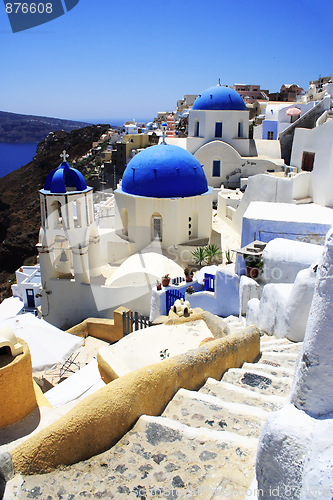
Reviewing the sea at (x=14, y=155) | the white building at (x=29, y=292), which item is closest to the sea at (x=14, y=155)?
the sea at (x=14, y=155)

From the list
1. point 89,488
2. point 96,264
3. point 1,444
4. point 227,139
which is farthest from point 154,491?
point 227,139

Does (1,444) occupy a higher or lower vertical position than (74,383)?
higher

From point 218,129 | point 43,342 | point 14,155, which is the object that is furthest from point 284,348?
point 14,155

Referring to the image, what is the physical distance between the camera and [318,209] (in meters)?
11.9

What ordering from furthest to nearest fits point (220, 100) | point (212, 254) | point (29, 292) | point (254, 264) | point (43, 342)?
1. point (220, 100)
2. point (29, 292)
3. point (212, 254)
4. point (43, 342)
5. point (254, 264)

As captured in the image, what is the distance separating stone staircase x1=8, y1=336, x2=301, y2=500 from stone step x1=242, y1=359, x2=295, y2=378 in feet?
2.48

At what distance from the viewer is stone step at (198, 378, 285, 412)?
3.48 meters

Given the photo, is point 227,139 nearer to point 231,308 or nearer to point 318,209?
point 318,209

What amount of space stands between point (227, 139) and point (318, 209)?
1255 centimetres

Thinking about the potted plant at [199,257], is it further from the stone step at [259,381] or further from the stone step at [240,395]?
the stone step at [240,395]

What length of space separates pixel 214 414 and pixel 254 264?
5441 millimetres

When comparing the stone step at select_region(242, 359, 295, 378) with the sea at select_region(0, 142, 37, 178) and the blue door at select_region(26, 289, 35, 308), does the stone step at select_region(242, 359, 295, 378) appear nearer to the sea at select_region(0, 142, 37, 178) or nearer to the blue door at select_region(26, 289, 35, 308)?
the blue door at select_region(26, 289, 35, 308)

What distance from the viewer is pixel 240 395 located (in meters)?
3.65

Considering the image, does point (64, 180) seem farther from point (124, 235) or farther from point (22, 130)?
point (22, 130)
